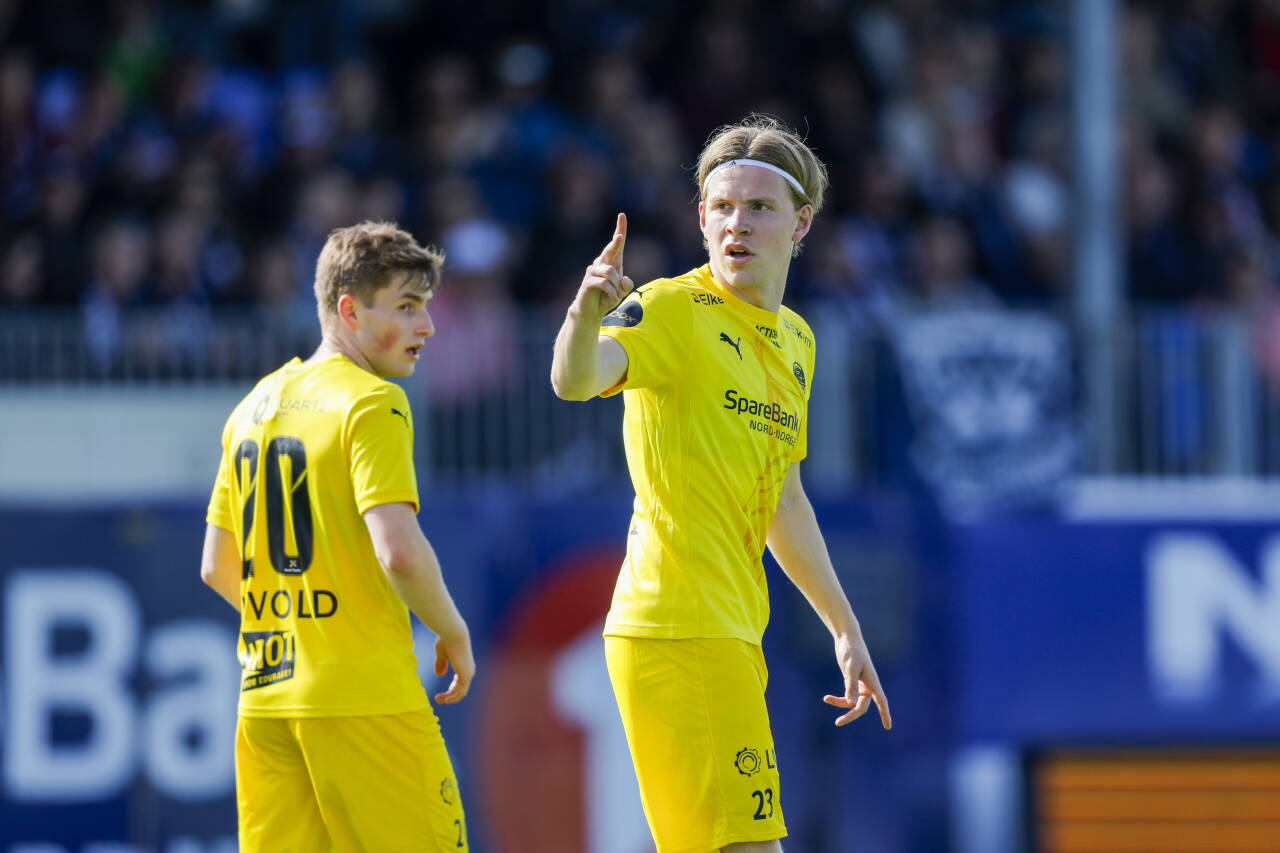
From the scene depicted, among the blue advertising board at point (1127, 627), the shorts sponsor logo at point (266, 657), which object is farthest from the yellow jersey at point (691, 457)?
the blue advertising board at point (1127, 627)

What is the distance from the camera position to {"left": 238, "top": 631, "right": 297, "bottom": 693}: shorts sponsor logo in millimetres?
4945

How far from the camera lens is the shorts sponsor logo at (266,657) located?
4.95m

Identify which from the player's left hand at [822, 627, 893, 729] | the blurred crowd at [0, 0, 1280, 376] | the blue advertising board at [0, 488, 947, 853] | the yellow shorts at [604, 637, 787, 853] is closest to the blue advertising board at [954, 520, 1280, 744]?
the blue advertising board at [0, 488, 947, 853]

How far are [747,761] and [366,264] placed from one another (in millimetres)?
1693

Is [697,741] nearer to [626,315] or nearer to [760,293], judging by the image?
[626,315]

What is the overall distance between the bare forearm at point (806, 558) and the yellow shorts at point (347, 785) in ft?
3.55

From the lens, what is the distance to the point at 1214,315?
32.8 feet

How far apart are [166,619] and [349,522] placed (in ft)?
13.8

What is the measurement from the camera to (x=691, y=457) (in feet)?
15.2

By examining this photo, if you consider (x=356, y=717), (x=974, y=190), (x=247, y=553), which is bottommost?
(x=356, y=717)

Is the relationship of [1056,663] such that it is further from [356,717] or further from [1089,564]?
[356,717]

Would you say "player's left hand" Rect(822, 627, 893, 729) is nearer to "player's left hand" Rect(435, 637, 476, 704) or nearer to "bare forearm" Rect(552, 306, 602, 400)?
"player's left hand" Rect(435, 637, 476, 704)

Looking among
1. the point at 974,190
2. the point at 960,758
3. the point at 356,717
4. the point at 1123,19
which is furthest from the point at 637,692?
the point at 1123,19

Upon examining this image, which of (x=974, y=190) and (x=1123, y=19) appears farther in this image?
(x=1123, y=19)
